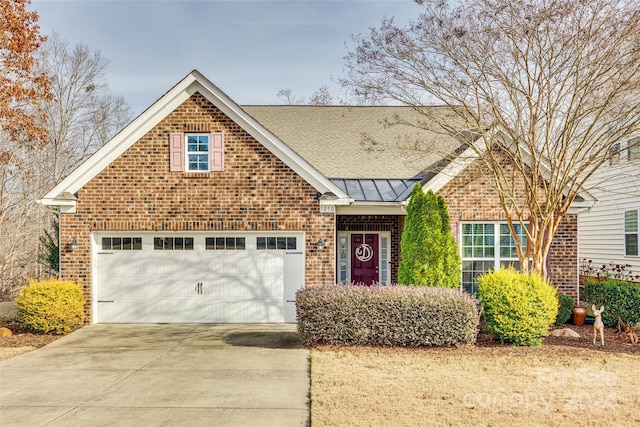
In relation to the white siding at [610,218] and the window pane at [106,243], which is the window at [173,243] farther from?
the white siding at [610,218]

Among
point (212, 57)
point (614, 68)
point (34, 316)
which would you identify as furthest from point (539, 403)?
point (212, 57)

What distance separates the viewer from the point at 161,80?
27984 millimetres

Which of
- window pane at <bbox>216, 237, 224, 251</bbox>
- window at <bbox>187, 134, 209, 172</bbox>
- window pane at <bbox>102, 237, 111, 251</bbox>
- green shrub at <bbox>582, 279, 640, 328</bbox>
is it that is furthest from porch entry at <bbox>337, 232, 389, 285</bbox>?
window pane at <bbox>102, 237, 111, 251</bbox>

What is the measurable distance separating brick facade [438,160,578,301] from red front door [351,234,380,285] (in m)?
2.48

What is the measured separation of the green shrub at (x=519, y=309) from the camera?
32.9ft

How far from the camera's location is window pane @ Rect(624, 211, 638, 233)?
16.5 meters

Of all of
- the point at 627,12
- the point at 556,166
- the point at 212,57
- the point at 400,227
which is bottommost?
the point at 400,227

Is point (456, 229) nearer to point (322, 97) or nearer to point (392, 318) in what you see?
point (392, 318)

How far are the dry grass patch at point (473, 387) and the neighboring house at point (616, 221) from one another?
8136 millimetres

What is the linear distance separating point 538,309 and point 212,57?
13606 mm

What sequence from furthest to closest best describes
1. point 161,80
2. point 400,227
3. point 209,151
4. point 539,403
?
point 161,80
point 400,227
point 209,151
point 539,403

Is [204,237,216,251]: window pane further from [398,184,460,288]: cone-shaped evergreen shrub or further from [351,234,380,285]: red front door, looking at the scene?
[398,184,460,288]: cone-shaped evergreen shrub

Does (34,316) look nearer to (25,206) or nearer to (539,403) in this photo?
(539,403)

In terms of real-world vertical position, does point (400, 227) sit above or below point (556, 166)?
below
